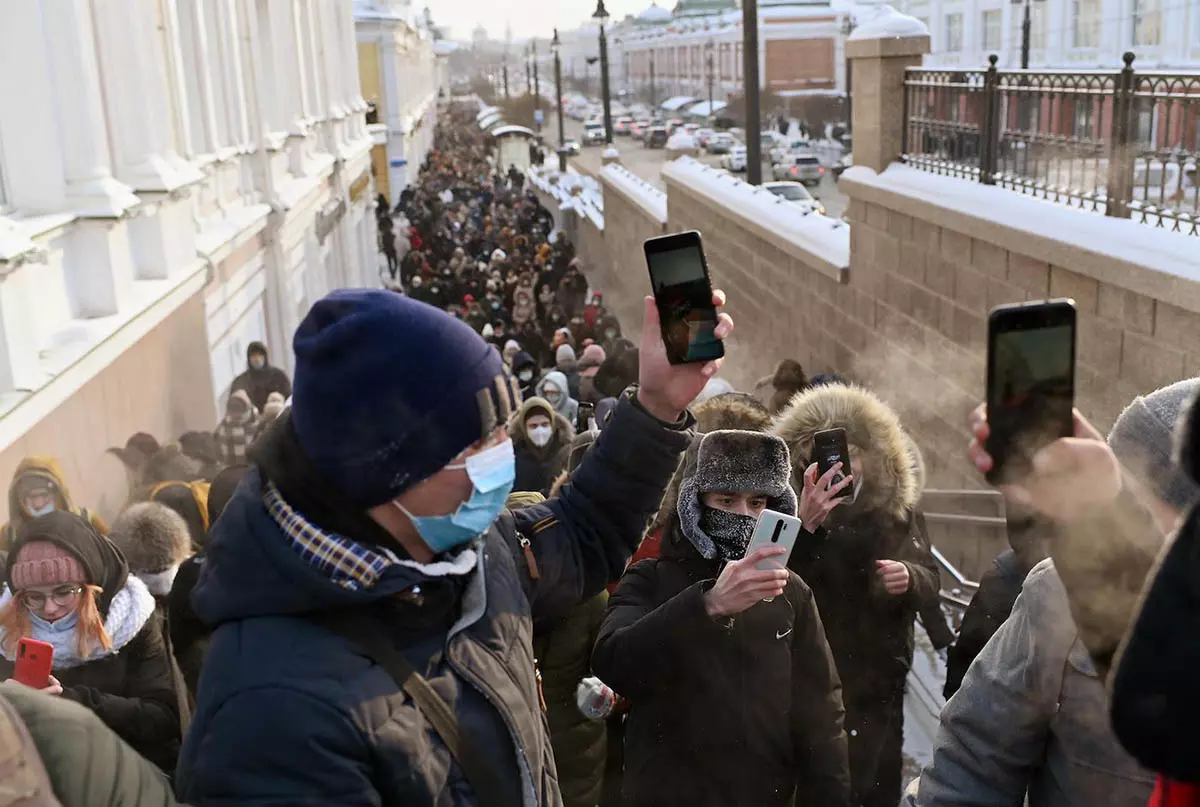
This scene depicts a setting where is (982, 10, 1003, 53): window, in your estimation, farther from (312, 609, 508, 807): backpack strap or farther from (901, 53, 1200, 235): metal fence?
(312, 609, 508, 807): backpack strap

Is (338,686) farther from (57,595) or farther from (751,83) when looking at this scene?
(751,83)

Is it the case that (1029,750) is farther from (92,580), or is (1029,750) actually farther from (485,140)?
(485,140)

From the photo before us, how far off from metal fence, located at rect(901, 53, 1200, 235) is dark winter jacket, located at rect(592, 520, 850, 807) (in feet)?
10.3

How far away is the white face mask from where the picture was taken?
17.4ft

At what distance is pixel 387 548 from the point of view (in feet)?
5.23

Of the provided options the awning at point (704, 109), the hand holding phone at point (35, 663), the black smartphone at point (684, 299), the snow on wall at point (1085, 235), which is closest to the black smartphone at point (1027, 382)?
the black smartphone at point (684, 299)

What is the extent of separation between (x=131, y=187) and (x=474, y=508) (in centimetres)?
651

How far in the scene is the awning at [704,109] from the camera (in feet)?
204

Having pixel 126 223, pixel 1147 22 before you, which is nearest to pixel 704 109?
pixel 1147 22

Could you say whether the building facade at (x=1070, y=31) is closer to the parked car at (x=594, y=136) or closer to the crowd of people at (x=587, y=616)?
the parked car at (x=594, y=136)

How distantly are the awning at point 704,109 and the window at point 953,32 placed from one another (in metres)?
15.5

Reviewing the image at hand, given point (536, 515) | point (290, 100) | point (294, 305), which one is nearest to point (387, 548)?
point (536, 515)

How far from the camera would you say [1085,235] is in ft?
17.5

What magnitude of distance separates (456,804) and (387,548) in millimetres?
338
